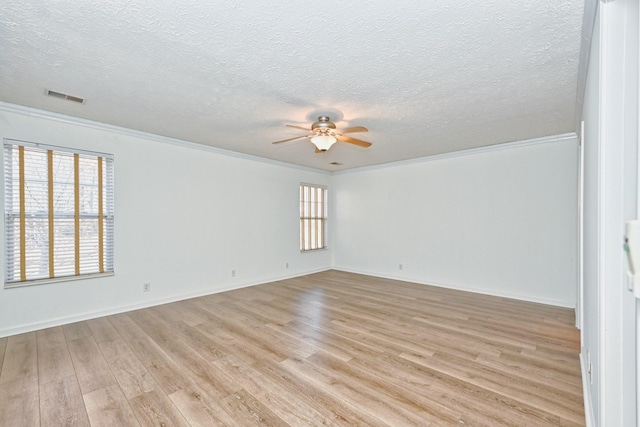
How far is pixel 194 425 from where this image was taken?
1.77m

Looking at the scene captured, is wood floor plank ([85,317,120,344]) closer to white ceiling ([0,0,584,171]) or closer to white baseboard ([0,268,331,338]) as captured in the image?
white baseboard ([0,268,331,338])

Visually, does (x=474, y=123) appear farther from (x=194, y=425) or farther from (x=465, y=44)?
(x=194, y=425)

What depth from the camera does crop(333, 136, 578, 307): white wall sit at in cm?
414

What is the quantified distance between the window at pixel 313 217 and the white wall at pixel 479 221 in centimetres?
81

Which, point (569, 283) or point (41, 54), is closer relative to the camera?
point (41, 54)

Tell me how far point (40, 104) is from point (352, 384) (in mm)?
4130

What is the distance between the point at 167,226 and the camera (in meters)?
4.29

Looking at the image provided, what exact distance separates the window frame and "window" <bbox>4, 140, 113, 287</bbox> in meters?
3.65

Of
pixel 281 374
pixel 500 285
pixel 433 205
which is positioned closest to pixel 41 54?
pixel 281 374

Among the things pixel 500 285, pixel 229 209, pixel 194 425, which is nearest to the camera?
pixel 194 425

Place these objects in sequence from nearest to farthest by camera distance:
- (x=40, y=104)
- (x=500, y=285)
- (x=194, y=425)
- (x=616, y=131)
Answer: (x=616, y=131) < (x=194, y=425) < (x=40, y=104) < (x=500, y=285)

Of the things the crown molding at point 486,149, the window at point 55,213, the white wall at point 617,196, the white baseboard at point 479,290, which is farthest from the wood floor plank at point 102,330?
the crown molding at point 486,149

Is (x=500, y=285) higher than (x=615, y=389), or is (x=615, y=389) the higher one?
(x=615, y=389)

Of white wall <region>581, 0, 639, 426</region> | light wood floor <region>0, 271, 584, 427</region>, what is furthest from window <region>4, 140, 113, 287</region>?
white wall <region>581, 0, 639, 426</region>
